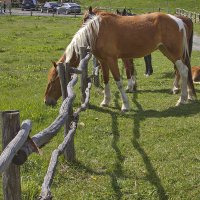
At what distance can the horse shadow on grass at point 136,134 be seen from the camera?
5.04 metres

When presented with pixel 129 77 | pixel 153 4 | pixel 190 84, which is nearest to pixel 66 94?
pixel 190 84

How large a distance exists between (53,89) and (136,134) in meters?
2.33

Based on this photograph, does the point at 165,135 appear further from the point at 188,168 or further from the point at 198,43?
the point at 198,43

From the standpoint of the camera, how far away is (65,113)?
446 centimetres

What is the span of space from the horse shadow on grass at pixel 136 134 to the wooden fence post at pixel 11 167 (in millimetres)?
1977

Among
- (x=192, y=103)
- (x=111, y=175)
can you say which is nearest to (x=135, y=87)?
(x=192, y=103)

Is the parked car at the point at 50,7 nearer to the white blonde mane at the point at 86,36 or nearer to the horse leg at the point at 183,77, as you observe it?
the horse leg at the point at 183,77

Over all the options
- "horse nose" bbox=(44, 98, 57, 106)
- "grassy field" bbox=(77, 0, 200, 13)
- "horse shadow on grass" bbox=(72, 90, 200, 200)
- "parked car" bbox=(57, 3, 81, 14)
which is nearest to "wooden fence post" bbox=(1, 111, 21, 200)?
"horse shadow on grass" bbox=(72, 90, 200, 200)

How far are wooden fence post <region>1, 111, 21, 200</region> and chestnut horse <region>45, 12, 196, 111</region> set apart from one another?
5.27m

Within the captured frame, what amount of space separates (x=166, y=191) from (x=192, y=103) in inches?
168

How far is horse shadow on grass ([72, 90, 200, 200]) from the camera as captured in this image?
504 cm

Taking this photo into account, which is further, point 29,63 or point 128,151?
point 29,63

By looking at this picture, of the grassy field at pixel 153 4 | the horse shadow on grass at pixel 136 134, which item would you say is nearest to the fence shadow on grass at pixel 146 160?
the horse shadow on grass at pixel 136 134

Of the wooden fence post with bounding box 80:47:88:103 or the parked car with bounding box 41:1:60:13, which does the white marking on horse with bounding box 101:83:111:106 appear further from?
the parked car with bounding box 41:1:60:13
